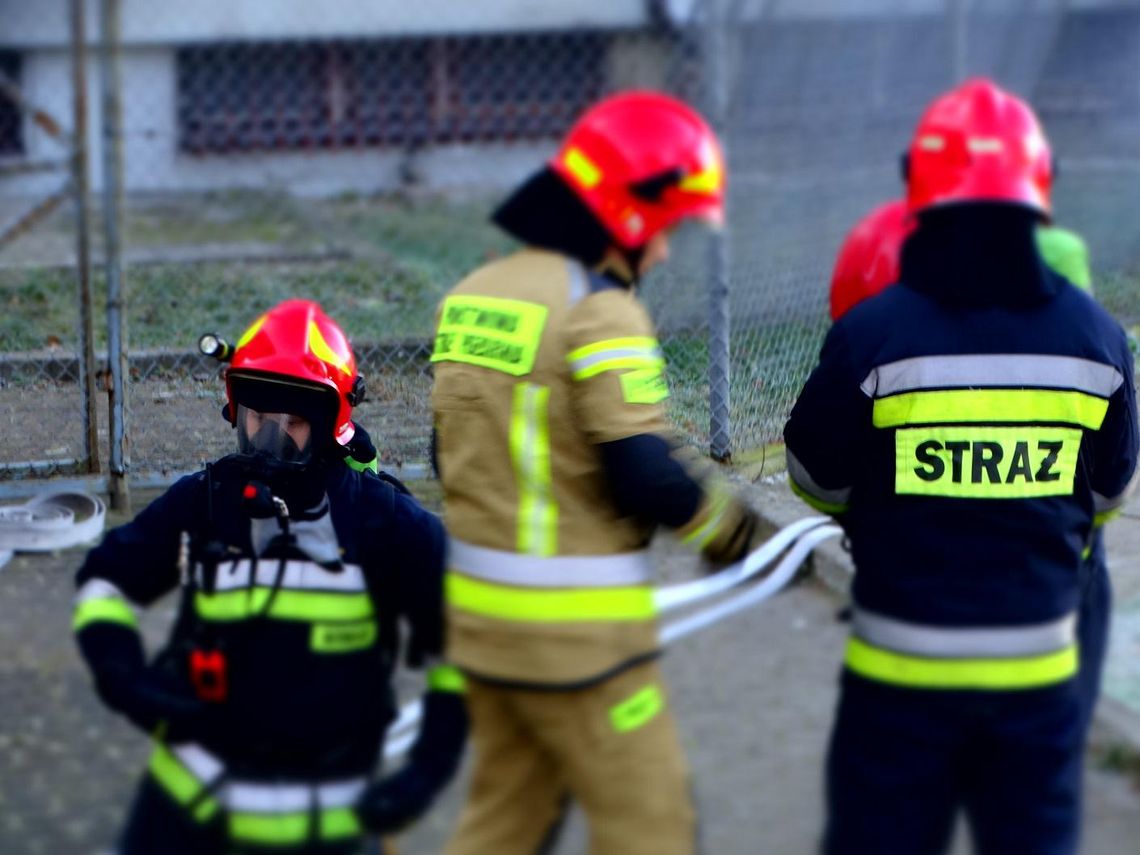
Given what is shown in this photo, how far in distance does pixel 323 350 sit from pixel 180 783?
928 millimetres

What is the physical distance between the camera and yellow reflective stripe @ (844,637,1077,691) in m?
2.87

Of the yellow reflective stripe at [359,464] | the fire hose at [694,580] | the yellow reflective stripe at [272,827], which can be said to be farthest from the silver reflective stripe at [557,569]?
the fire hose at [694,580]

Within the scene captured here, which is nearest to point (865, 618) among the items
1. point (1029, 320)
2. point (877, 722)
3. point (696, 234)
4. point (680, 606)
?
point (877, 722)

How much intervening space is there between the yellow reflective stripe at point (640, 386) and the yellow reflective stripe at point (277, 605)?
712 mm

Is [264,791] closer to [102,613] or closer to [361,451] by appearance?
[102,613]

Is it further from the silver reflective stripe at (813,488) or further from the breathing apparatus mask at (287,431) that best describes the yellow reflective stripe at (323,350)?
the silver reflective stripe at (813,488)

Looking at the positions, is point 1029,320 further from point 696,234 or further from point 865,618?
point 696,234

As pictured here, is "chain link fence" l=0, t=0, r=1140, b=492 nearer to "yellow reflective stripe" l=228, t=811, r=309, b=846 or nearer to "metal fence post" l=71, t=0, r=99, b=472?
"metal fence post" l=71, t=0, r=99, b=472

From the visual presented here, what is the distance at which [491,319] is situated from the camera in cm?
292

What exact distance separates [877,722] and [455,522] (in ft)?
2.70

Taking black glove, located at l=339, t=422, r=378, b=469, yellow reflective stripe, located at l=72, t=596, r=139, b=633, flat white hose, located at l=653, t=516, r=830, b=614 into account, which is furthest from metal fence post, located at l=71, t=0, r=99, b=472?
yellow reflective stripe, located at l=72, t=596, r=139, b=633

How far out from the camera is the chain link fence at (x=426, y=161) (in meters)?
7.12

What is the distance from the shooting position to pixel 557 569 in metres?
2.89

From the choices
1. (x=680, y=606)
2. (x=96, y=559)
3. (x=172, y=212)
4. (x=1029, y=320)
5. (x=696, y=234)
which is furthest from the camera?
(x=172, y=212)
